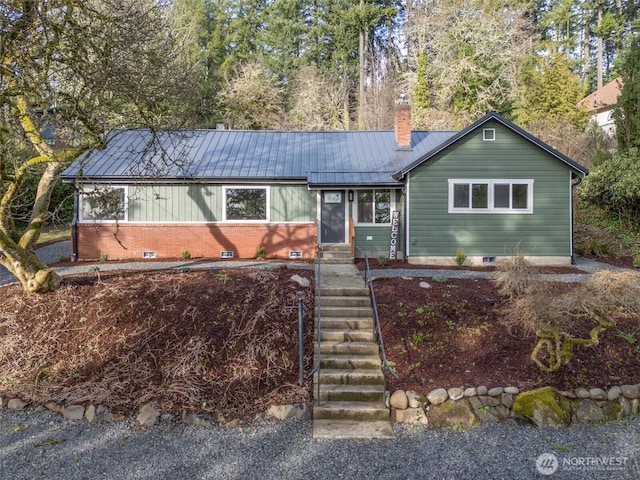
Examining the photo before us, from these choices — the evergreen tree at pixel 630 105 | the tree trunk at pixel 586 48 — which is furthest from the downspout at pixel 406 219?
the tree trunk at pixel 586 48

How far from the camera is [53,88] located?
7.16 m

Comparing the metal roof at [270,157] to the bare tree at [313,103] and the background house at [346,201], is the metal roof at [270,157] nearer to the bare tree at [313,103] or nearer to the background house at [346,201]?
the background house at [346,201]

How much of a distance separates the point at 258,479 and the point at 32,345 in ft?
15.5

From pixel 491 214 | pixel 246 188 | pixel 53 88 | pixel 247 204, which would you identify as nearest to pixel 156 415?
pixel 53 88

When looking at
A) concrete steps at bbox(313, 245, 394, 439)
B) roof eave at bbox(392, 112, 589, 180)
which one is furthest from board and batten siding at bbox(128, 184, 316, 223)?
concrete steps at bbox(313, 245, 394, 439)

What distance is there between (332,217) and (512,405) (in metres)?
8.82

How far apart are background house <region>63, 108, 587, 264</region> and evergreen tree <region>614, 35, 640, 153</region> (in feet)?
17.6

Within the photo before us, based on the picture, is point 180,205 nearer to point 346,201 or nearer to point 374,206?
point 346,201

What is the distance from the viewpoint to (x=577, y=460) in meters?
4.58

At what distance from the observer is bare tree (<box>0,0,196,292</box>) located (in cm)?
618

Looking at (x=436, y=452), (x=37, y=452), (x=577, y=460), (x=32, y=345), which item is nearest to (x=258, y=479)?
(x=436, y=452)

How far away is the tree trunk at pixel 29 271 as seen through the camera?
7.36 metres

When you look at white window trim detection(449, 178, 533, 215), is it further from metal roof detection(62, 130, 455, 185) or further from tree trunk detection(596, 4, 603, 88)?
tree trunk detection(596, 4, 603, 88)

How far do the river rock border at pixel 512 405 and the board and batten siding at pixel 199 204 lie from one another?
8.67 meters
